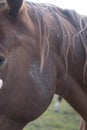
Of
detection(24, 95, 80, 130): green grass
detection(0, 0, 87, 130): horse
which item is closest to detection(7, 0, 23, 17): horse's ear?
detection(0, 0, 87, 130): horse

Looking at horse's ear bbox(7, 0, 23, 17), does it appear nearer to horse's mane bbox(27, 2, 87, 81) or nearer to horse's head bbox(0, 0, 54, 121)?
horse's head bbox(0, 0, 54, 121)

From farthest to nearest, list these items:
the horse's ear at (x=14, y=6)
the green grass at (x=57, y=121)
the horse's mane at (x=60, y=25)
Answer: the green grass at (x=57, y=121), the horse's mane at (x=60, y=25), the horse's ear at (x=14, y=6)

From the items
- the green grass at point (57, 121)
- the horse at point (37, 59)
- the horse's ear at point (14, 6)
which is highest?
the horse's ear at point (14, 6)

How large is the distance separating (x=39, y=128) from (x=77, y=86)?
3.97 meters

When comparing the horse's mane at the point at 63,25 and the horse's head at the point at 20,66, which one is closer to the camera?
the horse's head at the point at 20,66

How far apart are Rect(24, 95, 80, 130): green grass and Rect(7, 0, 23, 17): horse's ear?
4185 mm

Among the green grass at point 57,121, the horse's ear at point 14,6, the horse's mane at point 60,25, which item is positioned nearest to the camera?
the horse's ear at point 14,6

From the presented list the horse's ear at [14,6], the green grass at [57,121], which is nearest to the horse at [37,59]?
the horse's ear at [14,6]

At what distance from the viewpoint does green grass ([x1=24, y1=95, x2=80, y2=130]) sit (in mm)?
6270

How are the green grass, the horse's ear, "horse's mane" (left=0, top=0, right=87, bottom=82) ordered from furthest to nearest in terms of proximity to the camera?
the green grass → "horse's mane" (left=0, top=0, right=87, bottom=82) → the horse's ear

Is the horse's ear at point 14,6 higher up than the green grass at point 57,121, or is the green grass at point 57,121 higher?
the horse's ear at point 14,6

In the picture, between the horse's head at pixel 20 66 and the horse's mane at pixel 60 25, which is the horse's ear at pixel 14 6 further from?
the horse's mane at pixel 60 25

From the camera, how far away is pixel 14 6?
6.64ft

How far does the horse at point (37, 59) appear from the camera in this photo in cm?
206
